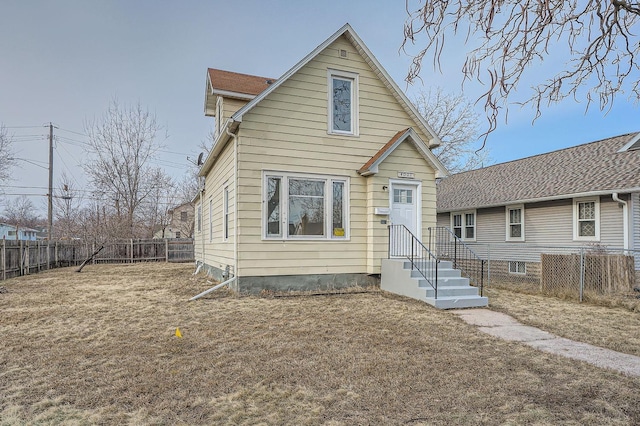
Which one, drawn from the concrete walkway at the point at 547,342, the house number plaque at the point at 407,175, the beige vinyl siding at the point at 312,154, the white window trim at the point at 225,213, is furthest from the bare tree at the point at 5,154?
the concrete walkway at the point at 547,342

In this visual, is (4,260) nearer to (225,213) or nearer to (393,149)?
(225,213)

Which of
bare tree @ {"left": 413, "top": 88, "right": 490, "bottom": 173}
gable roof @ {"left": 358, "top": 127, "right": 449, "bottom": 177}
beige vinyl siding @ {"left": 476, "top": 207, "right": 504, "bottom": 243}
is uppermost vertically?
bare tree @ {"left": 413, "top": 88, "right": 490, "bottom": 173}

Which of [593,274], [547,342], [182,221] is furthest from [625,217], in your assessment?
[182,221]

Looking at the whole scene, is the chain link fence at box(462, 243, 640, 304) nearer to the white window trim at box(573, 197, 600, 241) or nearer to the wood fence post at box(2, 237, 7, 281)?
the white window trim at box(573, 197, 600, 241)

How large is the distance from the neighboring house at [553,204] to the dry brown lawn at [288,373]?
6.65m

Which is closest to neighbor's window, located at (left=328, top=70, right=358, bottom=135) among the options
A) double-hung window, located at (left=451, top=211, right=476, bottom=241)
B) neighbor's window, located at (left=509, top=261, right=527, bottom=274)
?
neighbor's window, located at (left=509, top=261, right=527, bottom=274)

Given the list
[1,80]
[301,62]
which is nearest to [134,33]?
[1,80]

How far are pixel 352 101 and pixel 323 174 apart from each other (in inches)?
88.4

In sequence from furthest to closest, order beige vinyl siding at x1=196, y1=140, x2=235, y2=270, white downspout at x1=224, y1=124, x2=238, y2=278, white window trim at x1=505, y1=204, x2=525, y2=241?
white window trim at x1=505, y1=204, x2=525, y2=241
beige vinyl siding at x1=196, y1=140, x2=235, y2=270
white downspout at x1=224, y1=124, x2=238, y2=278

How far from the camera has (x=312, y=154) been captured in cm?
974

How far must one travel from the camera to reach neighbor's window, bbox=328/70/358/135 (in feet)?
33.2

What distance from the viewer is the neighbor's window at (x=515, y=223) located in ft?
50.1

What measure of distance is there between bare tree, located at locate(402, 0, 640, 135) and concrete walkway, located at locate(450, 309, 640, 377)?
121 inches

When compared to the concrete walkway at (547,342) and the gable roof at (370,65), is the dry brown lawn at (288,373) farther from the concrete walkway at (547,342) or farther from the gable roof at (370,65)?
the gable roof at (370,65)
